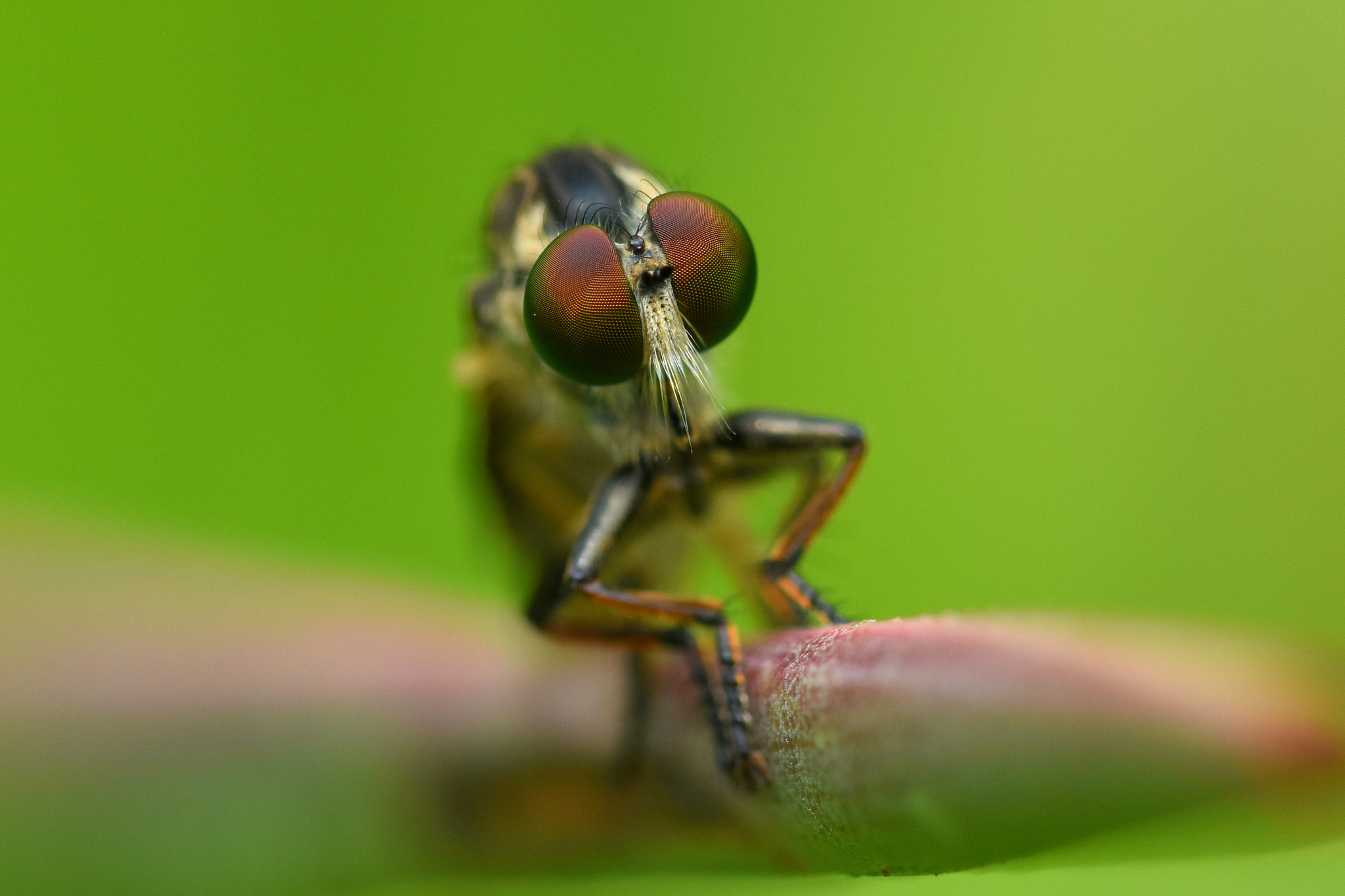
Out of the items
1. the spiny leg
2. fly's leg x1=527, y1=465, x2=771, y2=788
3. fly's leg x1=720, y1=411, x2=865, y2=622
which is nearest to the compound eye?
fly's leg x1=720, y1=411, x2=865, y2=622

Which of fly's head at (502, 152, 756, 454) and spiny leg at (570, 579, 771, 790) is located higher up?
fly's head at (502, 152, 756, 454)

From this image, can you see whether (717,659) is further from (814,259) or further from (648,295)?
(814,259)

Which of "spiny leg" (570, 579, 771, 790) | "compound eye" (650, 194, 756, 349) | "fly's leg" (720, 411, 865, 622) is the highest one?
"compound eye" (650, 194, 756, 349)

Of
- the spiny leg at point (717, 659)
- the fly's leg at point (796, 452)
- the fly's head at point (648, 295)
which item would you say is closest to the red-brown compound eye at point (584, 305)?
the fly's head at point (648, 295)

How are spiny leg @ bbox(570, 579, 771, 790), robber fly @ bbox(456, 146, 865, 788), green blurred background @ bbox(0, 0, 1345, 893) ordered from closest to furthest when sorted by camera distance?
spiny leg @ bbox(570, 579, 771, 790)
robber fly @ bbox(456, 146, 865, 788)
green blurred background @ bbox(0, 0, 1345, 893)

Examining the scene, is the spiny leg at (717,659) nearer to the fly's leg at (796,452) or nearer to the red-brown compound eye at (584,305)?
the fly's leg at (796,452)

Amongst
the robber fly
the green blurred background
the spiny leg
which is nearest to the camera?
the spiny leg

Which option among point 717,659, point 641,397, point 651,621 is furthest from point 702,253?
point 717,659

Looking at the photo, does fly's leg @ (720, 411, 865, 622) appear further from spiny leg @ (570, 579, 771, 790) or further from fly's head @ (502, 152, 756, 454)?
spiny leg @ (570, 579, 771, 790)
